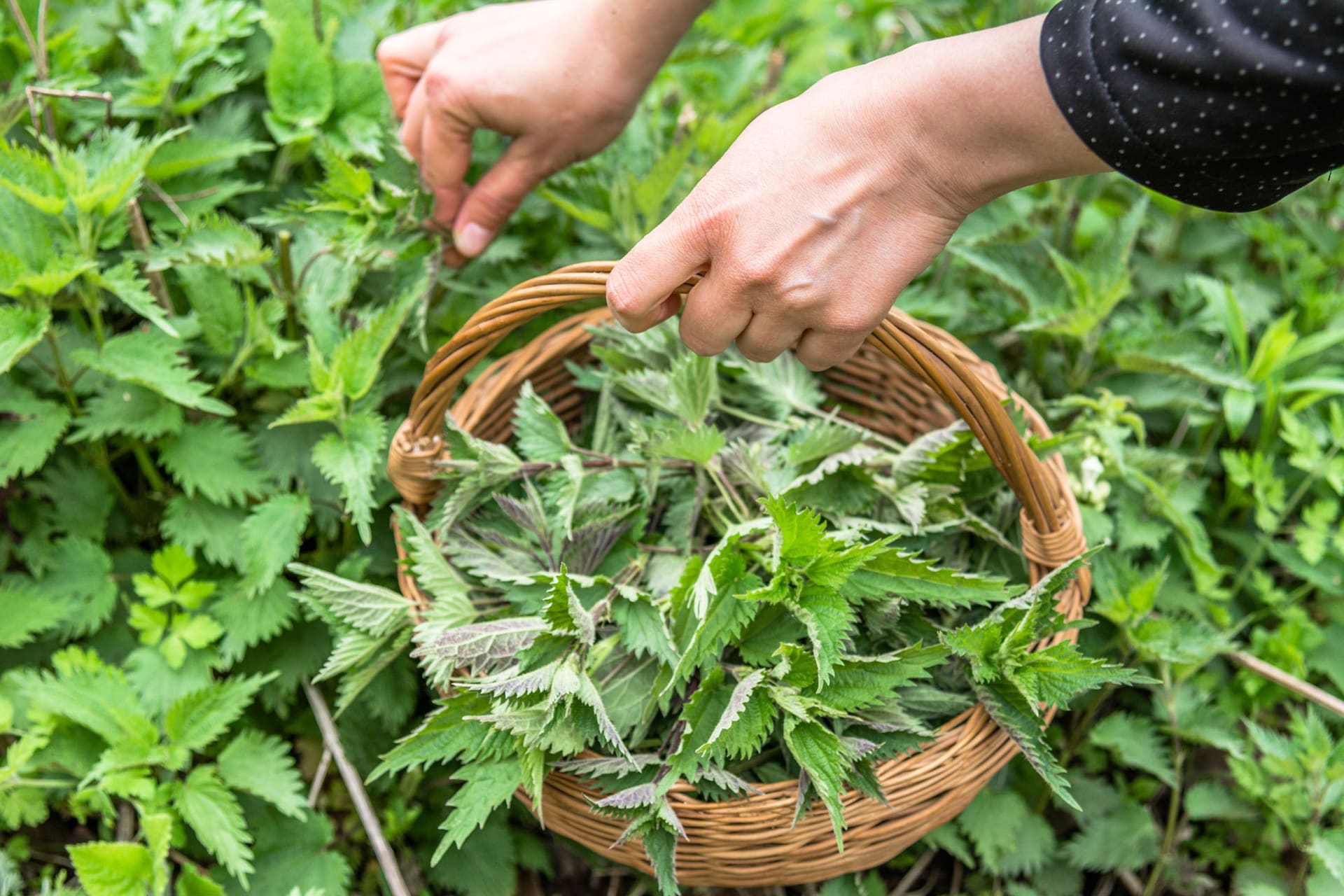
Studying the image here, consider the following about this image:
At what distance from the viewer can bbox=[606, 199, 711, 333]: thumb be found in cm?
106

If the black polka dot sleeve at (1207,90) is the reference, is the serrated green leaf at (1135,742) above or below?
below

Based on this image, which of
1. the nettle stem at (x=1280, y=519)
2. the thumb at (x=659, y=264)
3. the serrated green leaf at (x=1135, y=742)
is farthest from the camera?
the nettle stem at (x=1280, y=519)

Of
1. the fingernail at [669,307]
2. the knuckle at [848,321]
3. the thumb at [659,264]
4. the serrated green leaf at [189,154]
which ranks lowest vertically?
the serrated green leaf at [189,154]

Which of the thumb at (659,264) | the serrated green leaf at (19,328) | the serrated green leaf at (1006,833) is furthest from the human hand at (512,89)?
the serrated green leaf at (1006,833)

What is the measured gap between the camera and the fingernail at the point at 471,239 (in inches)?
61.2

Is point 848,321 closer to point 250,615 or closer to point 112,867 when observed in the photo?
point 250,615

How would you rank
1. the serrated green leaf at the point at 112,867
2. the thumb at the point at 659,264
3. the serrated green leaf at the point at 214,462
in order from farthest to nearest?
the serrated green leaf at the point at 214,462
the serrated green leaf at the point at 112,867
the thumb at the point at 659,264

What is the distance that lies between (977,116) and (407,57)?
3.21ft

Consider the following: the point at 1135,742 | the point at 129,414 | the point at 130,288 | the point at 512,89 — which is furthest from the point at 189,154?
the point at 1135,742

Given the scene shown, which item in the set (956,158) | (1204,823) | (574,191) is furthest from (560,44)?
(1204,823)

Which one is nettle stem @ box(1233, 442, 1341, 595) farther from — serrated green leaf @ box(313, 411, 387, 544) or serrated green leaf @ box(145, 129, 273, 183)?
serrated green leaf @ box(145, 129, 273, 183)

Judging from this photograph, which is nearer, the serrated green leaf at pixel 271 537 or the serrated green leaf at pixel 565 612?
the serrated green leaf at pixel 565 612

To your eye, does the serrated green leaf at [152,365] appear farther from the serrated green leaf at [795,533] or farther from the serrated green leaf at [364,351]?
the serrated green leaf at [795,533]

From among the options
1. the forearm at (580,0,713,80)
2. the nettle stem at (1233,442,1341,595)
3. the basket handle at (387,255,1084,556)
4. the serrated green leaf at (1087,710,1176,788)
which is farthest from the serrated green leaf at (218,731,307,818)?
the nettle stem at (1233,442,1341,595)
